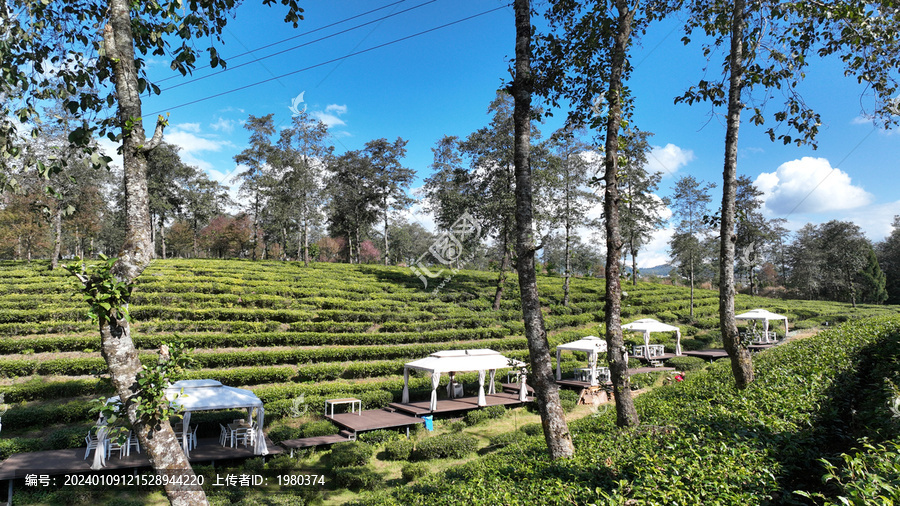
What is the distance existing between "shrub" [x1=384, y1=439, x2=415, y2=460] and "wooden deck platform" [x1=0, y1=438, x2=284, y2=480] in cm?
242

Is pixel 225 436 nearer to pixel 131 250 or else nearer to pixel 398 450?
pixel 398 450

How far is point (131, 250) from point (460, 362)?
36.0 ft

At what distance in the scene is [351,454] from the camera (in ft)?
31.3

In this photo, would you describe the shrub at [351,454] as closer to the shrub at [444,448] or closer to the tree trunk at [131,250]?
the shrub at [444,448]

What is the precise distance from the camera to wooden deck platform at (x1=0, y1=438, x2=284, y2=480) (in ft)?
25.3

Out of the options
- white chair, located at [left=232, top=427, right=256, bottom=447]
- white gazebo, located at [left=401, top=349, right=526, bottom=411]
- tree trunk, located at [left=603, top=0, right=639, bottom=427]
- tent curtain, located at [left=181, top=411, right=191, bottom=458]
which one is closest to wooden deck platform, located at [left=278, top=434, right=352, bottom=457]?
white chair, located at [left=232, top=427, right=256, bottom=447]

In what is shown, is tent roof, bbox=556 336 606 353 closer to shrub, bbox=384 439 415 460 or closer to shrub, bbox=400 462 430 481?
shrub, bbox=384 439 415 460

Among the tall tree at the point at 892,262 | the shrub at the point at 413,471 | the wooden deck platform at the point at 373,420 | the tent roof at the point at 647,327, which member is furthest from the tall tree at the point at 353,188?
the tall tree at the point at 892,262

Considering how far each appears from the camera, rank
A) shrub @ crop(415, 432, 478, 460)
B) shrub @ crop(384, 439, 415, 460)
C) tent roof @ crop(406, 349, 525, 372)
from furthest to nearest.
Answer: tent roof @ crop(406, 349, 525, 372) < shrub @ crop(384, 439, 415, 460) < shrub @ crop(415, 432, 478, 460)

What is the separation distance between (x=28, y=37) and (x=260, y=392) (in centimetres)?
1096

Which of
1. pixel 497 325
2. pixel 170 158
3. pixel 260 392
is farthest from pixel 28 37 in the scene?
pixel 170 158

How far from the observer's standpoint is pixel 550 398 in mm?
4980

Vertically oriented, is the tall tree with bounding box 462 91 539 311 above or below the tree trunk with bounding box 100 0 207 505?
above

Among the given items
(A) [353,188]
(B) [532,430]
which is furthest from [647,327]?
(A) [353,188]
